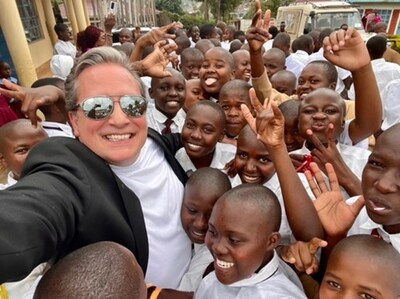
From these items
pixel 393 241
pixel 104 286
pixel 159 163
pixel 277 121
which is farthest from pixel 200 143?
pixel 104 286

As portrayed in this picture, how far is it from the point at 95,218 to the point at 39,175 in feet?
0.82

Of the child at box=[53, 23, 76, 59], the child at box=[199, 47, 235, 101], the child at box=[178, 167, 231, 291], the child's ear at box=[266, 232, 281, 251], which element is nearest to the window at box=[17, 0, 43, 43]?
the child at box=[53, 23, 76, 59]

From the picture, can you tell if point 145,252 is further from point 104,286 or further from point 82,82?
point 82,82

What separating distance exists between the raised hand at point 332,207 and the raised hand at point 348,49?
73 cm

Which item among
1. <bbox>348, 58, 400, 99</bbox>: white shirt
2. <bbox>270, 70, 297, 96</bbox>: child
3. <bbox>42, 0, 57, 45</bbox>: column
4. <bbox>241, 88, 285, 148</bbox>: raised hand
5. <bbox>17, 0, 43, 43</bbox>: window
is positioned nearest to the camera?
<bbox>241, 88, 285, 148</bbox>: raised hand

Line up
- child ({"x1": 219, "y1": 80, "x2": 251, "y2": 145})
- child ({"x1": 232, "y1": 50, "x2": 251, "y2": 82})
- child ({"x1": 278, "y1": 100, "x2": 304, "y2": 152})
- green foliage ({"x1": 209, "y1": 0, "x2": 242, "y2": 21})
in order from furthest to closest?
A: green foliage ({"x1": 209, "y1": 0, "x2": 242, "y2": 21})
child ({"x1": 232, "y1": 50, "x2": 251, "y2": 82})
child ({"x1": 219, "y1": 80, "x2": 251, "y2": 145})
child ({"x1": 278, "y1": 100, "x2": 304, "y2": 152})

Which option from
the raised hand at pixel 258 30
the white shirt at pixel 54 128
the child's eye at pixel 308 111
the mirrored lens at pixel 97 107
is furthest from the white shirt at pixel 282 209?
the white shirt at pixel 54 128

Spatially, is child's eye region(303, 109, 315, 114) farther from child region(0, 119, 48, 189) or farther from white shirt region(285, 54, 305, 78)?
white shirt region(285, 54, 305, 78)

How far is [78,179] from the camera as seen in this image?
1.16m

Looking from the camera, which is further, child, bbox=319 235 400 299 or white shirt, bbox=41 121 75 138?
white shirt, bbox=41 121 75 138

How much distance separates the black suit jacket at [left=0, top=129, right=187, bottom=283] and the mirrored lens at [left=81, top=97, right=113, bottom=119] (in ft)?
0.46

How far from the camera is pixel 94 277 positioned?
85 centimetres

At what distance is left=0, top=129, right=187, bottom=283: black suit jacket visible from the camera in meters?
0.88

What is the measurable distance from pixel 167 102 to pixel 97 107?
1.51m
